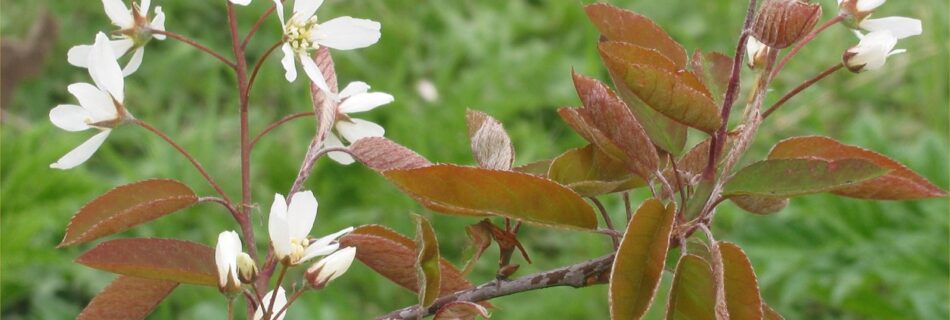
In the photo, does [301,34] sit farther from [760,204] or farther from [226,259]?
[760,204]

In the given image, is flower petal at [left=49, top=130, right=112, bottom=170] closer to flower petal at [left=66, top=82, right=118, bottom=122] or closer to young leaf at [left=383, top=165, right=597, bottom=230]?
flower petal at [left=66, top=82, right=118, bottom=122]

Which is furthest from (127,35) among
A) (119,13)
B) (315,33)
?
(315,33)

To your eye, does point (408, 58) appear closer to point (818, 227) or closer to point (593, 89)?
point (818, 227)

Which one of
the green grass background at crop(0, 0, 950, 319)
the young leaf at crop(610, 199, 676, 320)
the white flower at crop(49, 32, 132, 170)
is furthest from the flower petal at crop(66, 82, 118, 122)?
the green grass background at crop(0, 0, 950, 319)

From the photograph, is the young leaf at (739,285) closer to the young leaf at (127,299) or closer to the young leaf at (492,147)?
the young leaf at (492,147)

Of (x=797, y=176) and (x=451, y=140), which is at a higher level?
(x=797, y=176)

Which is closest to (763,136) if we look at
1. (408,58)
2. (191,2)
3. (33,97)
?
(408,58)
